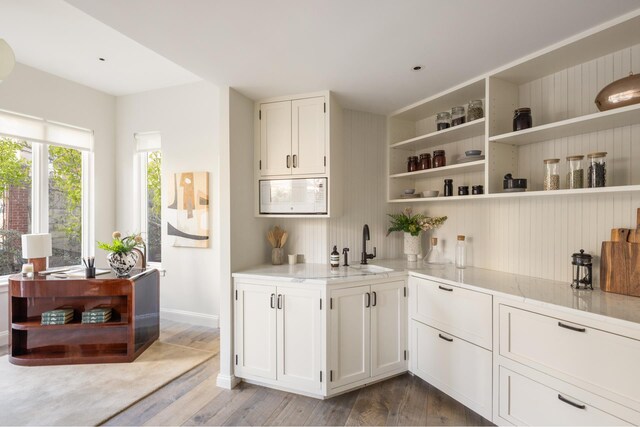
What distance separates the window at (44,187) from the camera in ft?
11.1

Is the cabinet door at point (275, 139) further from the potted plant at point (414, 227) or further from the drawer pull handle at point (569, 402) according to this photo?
the drawer pull handle at point (569, 402)

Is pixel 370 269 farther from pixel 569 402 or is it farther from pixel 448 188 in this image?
pixel 569 402

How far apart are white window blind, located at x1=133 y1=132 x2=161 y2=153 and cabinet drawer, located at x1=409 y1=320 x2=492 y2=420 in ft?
12.8

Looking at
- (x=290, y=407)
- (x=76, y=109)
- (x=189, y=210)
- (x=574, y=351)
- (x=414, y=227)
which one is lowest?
(x=290, y=407)

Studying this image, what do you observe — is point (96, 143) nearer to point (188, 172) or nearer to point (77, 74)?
point (77, 74)

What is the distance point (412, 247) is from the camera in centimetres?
289

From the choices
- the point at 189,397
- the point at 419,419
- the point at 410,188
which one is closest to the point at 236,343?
the point at 189,397

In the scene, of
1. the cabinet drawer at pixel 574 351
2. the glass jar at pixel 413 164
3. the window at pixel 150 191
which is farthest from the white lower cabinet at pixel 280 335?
the window at pixel 150 191

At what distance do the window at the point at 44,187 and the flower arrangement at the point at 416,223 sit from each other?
4.10 m

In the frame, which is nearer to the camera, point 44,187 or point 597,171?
point 597,171

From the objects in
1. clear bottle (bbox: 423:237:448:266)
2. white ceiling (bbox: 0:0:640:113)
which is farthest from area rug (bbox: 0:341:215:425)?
white ceiling (bbox: 0:0:640:113)

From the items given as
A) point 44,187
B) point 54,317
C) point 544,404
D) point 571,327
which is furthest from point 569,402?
point 44,187

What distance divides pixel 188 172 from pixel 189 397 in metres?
2.53

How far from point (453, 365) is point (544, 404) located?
1.92 feet
